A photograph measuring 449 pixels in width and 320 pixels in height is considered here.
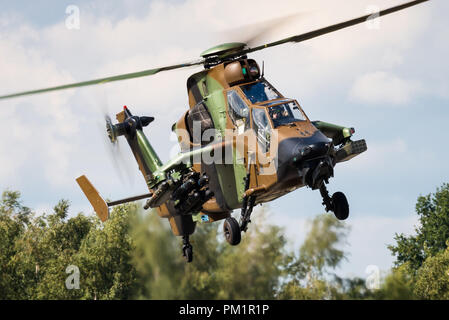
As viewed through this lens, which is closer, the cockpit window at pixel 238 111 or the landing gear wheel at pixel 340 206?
the landing gear wheel at pixel 340 206

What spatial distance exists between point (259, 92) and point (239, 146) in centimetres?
155

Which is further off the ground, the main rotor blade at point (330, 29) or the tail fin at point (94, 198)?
the main rotor blade at point (330, 29)

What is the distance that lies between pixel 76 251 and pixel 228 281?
47.0ft

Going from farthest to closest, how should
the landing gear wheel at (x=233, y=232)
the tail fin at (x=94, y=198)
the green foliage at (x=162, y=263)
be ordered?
the green foliage at (x=162, y=263), the tail fin at (x=94, y=198), the landing gear wheel at (x=233, y=232)

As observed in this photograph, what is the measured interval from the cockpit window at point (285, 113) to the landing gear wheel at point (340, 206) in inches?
86.0

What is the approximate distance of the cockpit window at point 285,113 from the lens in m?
19.7

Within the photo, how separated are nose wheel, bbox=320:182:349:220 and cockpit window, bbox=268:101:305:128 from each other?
6.19 feet

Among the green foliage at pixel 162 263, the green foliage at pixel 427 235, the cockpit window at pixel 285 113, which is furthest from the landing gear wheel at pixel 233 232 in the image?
the green foliage at pixel 427 235

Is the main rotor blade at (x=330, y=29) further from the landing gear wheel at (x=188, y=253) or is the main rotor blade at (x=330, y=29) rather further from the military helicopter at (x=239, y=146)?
the landing gear wheel at (x=188, y=253)

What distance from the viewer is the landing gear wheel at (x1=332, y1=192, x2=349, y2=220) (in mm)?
20031

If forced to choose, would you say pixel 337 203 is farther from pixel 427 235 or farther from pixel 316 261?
pixel 427 235

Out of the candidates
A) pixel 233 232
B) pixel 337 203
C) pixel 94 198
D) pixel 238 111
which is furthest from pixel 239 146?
pixel 94 198

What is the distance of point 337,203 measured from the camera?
20109 mm
